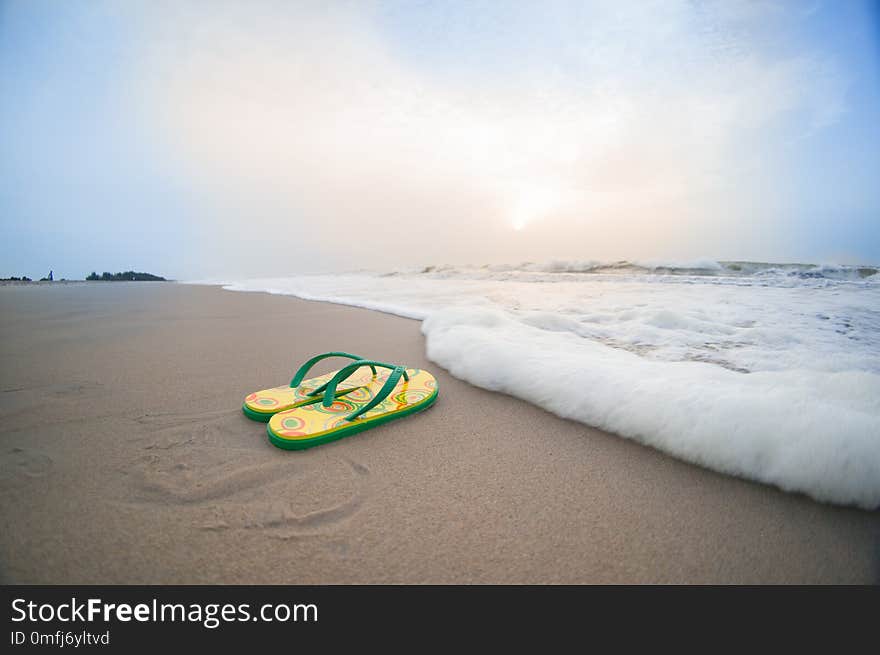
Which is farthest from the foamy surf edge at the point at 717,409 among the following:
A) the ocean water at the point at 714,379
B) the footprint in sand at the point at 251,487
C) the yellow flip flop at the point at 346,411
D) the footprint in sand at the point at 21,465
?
the footprint in sand at the point at 21,465

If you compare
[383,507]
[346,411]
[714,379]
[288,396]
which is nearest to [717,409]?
[714,379]

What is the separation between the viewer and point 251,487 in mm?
958

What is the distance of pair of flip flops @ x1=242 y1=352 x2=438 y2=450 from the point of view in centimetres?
120

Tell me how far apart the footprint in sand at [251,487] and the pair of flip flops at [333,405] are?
8 centimetres

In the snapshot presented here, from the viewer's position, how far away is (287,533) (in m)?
0.79

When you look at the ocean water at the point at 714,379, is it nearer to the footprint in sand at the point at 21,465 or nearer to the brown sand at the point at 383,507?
the brown sand at the point at 383,507

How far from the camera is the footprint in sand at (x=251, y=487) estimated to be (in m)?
0.83

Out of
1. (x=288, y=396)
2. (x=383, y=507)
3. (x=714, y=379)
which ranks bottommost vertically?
(x=383, y=507)

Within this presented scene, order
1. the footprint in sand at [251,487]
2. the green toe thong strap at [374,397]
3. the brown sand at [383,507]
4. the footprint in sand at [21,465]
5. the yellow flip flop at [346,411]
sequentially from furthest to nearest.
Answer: the green toe thong strap at [374,397] < the yellow flip flop at [346,411] < the footprint in sand at [21,465] < the footprint in sand at [251,487] < the brown sand at [383,507]

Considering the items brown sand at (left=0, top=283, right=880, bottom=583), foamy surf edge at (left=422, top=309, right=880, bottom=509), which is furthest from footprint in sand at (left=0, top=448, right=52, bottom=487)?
foamy surf edge at (left=422, top=309, right=880, bottom=509)

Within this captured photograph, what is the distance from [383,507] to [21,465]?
1.17 metres

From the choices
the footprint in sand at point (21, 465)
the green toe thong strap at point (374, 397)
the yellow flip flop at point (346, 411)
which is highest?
the green toe thong strap at point (374, 397)

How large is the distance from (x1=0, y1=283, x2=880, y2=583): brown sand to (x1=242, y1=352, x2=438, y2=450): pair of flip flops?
0.19ft

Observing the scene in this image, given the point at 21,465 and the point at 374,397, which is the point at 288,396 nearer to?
the point at 374,397
